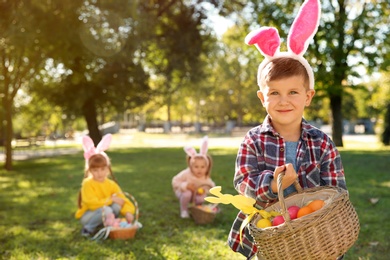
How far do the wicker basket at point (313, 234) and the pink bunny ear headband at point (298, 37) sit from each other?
0.82m

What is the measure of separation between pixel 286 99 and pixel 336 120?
22185mm

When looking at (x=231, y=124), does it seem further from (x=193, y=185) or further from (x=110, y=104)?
(x=193, y=185)

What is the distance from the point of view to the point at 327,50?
22953 millimetres

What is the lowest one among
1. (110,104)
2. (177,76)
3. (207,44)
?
(110,104)

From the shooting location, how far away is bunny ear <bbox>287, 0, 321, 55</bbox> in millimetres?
2871

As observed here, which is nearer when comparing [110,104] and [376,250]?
[376,250]

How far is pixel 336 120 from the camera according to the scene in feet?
78.4

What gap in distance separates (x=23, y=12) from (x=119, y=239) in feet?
33.9

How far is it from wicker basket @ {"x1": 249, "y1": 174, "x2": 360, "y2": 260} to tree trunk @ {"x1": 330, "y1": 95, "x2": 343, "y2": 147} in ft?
72.4

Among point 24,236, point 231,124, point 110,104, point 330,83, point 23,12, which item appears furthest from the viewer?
point 231,124

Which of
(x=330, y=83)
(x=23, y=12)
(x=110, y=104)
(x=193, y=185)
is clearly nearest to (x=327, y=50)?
(x=330, y=83)

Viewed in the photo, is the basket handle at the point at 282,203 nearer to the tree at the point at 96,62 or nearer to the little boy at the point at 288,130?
the little boy at the point at 288,130

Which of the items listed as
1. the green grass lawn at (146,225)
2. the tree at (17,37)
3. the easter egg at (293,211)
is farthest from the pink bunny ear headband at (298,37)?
the tree at (17,37)

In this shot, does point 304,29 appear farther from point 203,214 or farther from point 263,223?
point 203,214
